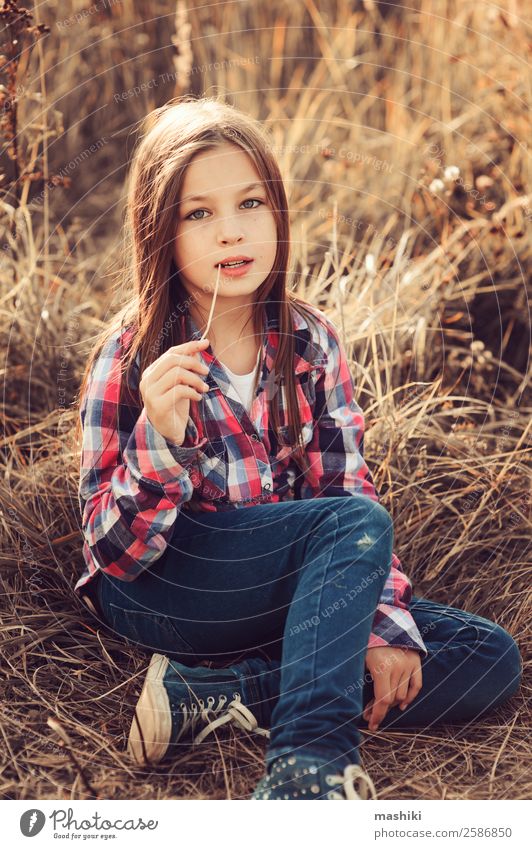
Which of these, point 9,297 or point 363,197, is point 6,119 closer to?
point 9,297

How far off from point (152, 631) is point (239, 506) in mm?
223

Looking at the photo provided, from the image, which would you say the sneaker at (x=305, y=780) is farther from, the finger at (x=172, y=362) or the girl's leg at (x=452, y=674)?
the finger at (x=172, y=362)

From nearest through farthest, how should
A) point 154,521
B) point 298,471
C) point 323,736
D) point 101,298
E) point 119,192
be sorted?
point 323,736 → point 154,521 → point 298,471 → point 101,298 → point 119,192

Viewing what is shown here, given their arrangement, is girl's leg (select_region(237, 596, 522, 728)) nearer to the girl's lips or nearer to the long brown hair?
the long brown hair

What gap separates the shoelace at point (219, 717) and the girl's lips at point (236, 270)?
60cm

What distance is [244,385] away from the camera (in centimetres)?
143

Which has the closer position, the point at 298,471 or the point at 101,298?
the point at 298,471

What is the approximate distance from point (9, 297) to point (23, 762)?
Result: 98 centimetres

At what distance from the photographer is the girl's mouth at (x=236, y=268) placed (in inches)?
53.5

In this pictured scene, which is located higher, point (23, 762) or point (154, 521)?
point (154, 521)

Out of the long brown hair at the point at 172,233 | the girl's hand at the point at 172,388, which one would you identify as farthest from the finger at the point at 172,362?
the long brown hair at the point at 172,233

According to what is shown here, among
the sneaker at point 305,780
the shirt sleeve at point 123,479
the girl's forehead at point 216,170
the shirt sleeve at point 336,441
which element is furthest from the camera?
the shirt sleeve at point 336,441

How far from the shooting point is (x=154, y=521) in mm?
1267
